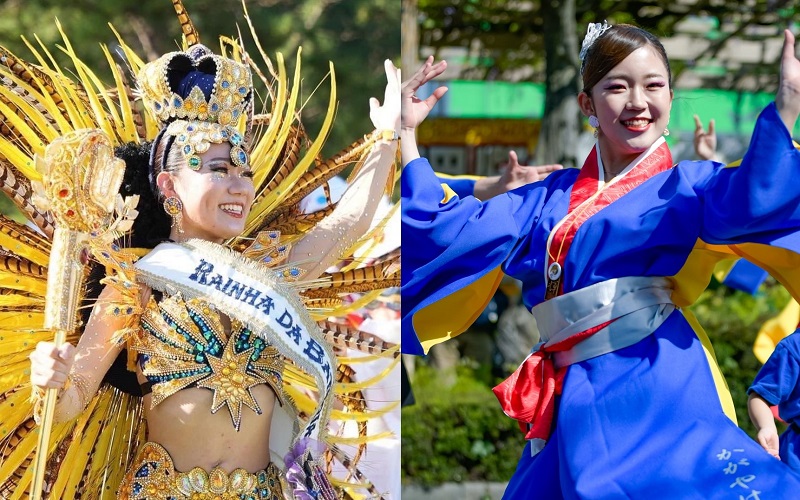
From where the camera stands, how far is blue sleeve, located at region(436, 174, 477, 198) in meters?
4.12

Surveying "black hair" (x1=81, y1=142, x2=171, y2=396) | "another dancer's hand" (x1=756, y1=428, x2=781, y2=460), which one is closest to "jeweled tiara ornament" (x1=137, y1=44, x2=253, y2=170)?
"black hair" (x1=81, y1=142, x2=171, y2=396)

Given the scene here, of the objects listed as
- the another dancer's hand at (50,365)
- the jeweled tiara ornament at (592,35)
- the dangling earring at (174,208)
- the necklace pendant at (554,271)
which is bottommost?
the another dancer's hand at (50,365)

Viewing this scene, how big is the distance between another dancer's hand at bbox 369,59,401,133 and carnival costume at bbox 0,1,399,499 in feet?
1.07

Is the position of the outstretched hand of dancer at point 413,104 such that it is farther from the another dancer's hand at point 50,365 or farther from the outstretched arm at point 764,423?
the outstretched arm at point 764,423

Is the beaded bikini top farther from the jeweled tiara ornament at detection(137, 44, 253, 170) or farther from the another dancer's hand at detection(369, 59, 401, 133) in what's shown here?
the another dancer's hand at detection(369, 59, 401, 133)

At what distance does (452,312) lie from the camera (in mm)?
3643

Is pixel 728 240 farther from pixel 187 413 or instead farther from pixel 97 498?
pixel 97 498

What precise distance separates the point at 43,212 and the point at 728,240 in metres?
1.66

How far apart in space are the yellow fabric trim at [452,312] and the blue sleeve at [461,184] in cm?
54

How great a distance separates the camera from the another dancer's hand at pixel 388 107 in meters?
3.26

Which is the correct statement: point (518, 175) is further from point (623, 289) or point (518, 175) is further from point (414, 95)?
point (623, 289)

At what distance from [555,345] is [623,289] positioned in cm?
24

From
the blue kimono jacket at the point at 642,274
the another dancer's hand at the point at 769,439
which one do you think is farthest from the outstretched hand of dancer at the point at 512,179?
the another dancer's hand at the point at 769,439

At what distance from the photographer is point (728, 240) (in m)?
3.11
